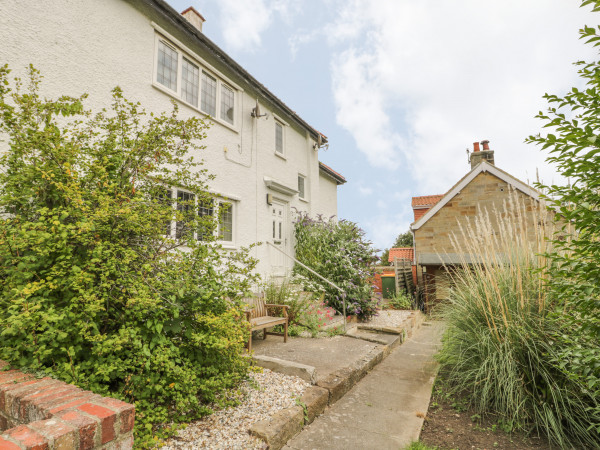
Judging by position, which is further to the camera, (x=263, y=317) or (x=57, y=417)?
(x=263, y=317)

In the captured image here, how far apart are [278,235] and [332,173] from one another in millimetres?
5864

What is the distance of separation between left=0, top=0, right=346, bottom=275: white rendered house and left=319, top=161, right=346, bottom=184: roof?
1.08 meters

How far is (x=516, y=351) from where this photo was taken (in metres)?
3.36

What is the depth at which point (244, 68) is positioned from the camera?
873 cm

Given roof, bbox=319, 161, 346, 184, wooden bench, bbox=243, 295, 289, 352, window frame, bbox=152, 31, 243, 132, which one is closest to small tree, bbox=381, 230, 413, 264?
roof, bbox=319, 161, 346, 184

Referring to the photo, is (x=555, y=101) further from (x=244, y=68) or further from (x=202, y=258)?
(x=244, y=68)

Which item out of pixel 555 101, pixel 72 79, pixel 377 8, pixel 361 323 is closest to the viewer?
pixel 555 101

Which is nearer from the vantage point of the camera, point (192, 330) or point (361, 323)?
point (192, 330)

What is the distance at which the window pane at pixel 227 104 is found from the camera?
27.6 feet

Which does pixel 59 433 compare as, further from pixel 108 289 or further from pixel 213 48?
pixel 213 48

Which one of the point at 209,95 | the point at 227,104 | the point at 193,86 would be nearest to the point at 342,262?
the point at 227,104

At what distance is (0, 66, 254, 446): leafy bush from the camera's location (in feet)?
7.39

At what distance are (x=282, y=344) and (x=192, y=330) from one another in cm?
317

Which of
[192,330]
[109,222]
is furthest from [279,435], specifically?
[109,222]
